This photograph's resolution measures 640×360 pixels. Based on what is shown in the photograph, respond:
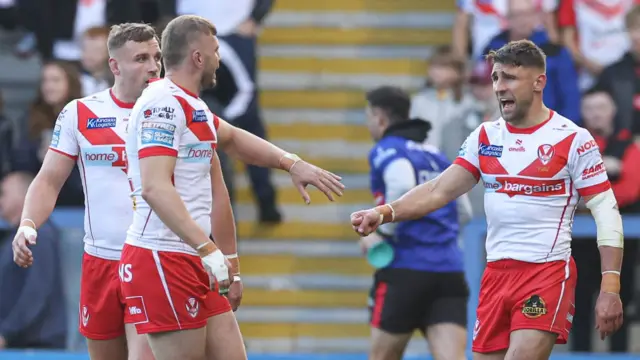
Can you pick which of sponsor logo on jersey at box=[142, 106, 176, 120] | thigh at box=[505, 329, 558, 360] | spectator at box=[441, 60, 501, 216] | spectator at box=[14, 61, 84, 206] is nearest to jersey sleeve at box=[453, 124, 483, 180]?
thigh at box=[505, 329, 558, 360]

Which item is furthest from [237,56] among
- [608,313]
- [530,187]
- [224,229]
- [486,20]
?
[608,313]

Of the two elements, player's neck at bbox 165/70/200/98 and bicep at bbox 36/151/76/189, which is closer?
player's neck at bbox 165/70/200/98

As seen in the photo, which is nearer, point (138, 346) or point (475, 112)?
point (138, 346)

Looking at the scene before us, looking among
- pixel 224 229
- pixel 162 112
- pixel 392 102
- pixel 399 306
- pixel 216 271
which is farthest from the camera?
pixel 392 102

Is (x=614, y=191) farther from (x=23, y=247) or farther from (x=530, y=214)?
(x=23, y=247)

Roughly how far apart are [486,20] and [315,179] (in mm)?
4996

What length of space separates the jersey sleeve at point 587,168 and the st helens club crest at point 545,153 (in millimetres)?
96

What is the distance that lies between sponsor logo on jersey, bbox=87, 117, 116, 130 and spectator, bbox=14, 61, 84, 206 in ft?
12.1

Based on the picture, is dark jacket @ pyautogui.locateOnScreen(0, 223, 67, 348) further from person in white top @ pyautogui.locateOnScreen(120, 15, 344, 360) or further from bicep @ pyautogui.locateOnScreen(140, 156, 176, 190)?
bicep @ pyautogui.locateOnScreen(140, 156, 176, 190)

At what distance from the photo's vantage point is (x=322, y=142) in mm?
12258

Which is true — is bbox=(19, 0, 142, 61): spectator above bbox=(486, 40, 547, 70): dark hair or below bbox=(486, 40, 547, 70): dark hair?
above

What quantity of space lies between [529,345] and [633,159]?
418 cm

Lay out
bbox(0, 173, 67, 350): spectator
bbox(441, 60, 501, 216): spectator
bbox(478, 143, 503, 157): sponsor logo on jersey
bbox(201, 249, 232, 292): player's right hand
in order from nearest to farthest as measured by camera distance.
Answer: bbox(201, 249, 232, 292): player's right hand, bbox(478, 143, 503, 157): sponsor logo on jersey, bbox(0, 173, 67, 350): spectator, bbox(441, 60, 501, 216): spectator

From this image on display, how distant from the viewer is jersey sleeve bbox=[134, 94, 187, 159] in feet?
19.9
